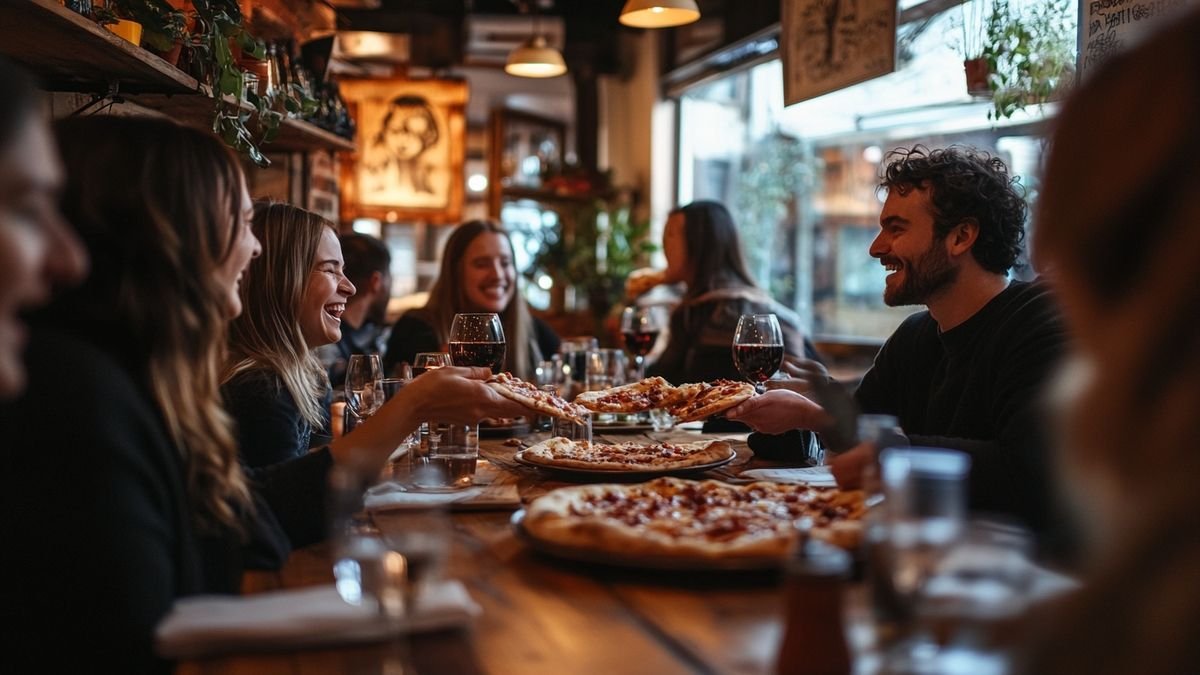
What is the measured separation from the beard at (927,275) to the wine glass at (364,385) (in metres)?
1.36

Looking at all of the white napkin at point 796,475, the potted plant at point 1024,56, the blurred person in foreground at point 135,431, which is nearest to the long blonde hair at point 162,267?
the blurred person in foreground at point 135,431

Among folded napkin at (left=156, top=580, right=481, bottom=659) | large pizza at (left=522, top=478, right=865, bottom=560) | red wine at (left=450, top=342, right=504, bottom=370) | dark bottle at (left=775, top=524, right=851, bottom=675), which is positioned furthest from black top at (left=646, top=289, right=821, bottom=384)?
dark bottle at (left=775, top=524, right=851, bottom=675)

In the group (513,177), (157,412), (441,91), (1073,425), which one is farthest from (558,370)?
(513,177)

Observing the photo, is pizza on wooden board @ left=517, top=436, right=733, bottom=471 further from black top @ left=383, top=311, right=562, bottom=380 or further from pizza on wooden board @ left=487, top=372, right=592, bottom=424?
black top @ left=383, top=311, right=562, bottom=380

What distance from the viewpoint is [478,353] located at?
265 cm

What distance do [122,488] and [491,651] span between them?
48cm

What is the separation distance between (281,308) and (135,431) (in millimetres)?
1159

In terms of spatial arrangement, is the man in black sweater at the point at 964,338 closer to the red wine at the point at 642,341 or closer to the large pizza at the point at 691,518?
the large pizza at the point at 691,518

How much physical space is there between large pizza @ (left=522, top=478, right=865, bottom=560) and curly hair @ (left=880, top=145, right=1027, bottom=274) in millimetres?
1079

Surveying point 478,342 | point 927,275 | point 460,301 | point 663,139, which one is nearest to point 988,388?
point 927,275

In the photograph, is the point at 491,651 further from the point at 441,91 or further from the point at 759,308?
the point at 441,91

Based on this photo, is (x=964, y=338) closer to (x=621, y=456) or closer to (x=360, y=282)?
(x=621, y=456)

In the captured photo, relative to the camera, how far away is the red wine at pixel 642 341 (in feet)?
12.5

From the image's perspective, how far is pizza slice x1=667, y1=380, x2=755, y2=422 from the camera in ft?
7.75
